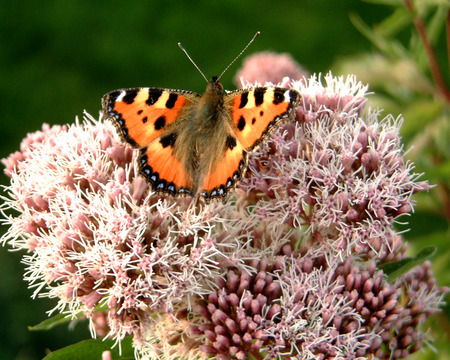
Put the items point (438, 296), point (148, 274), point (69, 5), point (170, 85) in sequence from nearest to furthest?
point (148, 274) → point (438, 296) → point (170, 85) → point (69, 5)

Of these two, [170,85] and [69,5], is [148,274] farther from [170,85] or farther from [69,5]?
[69,5]

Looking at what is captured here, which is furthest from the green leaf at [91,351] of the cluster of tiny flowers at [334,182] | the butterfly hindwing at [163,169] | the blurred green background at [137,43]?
the blurred green background at [137,43]

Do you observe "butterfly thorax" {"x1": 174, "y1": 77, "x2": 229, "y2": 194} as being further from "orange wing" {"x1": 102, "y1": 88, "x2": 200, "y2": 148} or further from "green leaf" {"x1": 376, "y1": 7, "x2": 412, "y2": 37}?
"green leaf" {"x1": 376, "y1": 7, "x2": 412, "y2": 37}

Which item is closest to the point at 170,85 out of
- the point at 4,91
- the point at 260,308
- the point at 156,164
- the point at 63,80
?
the point at 63,80

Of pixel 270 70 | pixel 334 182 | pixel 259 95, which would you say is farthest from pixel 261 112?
pixel 270 70

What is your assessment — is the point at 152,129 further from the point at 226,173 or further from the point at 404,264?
the point at 404,264

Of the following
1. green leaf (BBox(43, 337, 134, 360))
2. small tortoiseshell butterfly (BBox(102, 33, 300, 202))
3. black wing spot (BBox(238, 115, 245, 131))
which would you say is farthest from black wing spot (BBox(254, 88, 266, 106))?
green leaf (BBox(43, 337, 134, 360))
